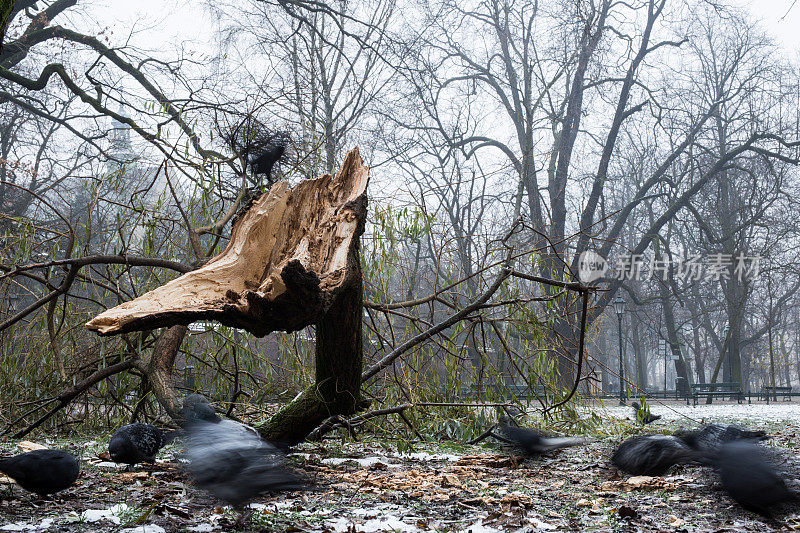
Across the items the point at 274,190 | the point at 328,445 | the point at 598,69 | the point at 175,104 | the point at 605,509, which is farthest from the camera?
the point at 598,69

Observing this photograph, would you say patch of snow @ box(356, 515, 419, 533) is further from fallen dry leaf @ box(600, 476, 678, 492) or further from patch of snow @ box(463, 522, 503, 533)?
fallen dry leaf @ box(600, 476, 678, 492)

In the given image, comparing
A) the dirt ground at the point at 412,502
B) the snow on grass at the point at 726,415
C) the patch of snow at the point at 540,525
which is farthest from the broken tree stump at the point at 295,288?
the snow on grass at the point at 726,415

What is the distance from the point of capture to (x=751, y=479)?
2342mm

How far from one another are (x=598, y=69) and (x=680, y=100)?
4.11 m

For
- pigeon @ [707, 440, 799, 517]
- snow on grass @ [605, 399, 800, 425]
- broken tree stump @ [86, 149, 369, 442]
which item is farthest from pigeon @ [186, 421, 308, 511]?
snow on grass @ [605, 399, 800, 425]

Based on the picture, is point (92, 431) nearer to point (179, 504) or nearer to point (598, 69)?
point (179, 504)

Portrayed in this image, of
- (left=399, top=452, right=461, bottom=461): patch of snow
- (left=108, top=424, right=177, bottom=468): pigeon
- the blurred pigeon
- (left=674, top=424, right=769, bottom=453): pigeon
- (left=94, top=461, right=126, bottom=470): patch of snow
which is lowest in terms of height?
(left=94, top=461, right=126, bottom=470): patch of snow

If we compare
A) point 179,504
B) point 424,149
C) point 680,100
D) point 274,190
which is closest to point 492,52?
point 424,149

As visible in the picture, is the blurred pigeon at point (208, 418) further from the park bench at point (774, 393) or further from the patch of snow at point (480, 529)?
the park bench at point (774, 393)

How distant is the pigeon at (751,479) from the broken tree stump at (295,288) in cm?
168

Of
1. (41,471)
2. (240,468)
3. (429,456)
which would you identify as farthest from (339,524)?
(429,456)

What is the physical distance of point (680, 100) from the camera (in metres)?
16.2

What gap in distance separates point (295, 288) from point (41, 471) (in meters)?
1.44

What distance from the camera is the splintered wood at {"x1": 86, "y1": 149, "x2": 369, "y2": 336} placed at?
1958mm
